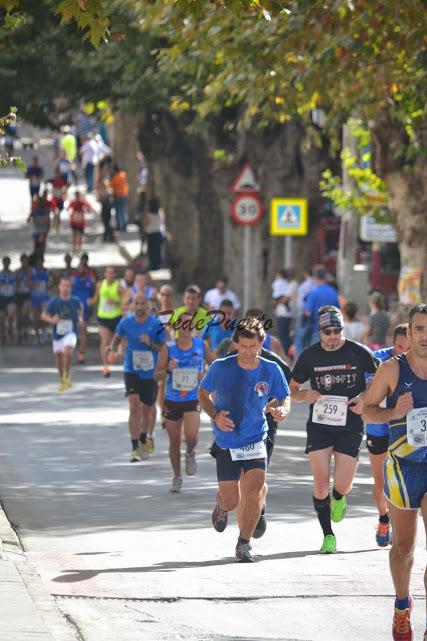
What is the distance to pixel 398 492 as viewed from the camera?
994cm

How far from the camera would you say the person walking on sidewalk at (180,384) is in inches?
649

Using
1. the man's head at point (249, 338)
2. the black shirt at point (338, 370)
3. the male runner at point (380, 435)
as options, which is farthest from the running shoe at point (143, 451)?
the man's head at point (249, 338)

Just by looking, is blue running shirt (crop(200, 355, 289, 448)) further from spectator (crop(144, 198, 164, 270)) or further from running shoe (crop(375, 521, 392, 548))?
spectator (crop(144, 198, 164, 270))

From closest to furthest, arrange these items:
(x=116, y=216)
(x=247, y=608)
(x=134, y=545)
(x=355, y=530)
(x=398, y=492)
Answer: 1. (x=398, y=492)
2. (x=247, y=608)
3. (x=134, y=545)
4. (x=355, y=530)
5. (x=116, y=216)

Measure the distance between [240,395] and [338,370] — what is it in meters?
1.01

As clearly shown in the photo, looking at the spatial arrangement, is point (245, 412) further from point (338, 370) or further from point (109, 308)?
point (109, 308)

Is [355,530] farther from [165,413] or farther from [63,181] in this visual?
[63,181]

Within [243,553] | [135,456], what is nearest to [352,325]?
[135,456]

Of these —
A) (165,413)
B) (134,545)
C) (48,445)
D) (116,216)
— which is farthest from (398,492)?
(116,216)

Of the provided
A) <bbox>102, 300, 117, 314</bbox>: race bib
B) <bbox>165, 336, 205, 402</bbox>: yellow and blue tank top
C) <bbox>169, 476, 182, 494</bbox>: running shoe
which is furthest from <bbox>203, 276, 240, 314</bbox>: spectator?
<bbox>169, 476, 182, 494</bbox>: running shoe

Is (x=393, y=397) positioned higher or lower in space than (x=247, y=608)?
higher

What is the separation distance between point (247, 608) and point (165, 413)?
229 inches

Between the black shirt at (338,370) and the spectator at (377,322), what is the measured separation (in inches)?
405

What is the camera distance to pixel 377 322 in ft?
78.3
